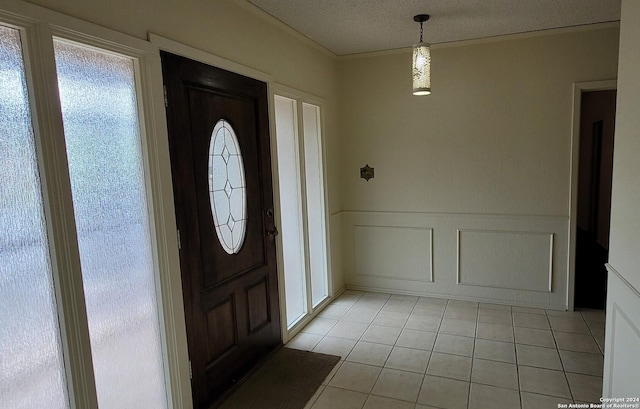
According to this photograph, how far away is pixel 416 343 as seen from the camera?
3.12 meters

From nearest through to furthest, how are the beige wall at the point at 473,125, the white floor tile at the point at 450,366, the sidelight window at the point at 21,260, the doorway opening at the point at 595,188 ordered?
the sidelight window at the point at 21,260, the white floor tile at the point at 450,366, the beige wall at the point at 473,125, the doorway opening at the point at 595,188

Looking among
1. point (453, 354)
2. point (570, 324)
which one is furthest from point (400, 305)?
point (570, 324)

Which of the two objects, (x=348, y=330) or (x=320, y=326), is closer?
(x=348, y=330)

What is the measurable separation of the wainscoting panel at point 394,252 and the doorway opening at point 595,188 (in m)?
1.71

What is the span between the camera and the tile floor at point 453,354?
2.42m

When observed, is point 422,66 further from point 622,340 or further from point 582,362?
point 582,362

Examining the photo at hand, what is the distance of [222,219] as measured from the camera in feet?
8.16

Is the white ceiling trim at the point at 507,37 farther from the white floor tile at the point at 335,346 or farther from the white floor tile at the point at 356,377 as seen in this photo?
the white floor tile at the point at 356,377

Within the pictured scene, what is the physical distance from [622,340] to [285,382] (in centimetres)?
191

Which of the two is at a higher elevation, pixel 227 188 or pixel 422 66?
pixel 422 66

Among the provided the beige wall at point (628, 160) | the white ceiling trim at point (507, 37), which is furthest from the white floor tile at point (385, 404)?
the white ceiling trim at point (507, 37)

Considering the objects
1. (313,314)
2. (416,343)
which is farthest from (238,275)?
(416,343)

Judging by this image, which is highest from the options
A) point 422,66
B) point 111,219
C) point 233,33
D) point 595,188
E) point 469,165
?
point 233,33

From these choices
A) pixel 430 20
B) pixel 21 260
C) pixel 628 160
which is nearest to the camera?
pixel 21 260
